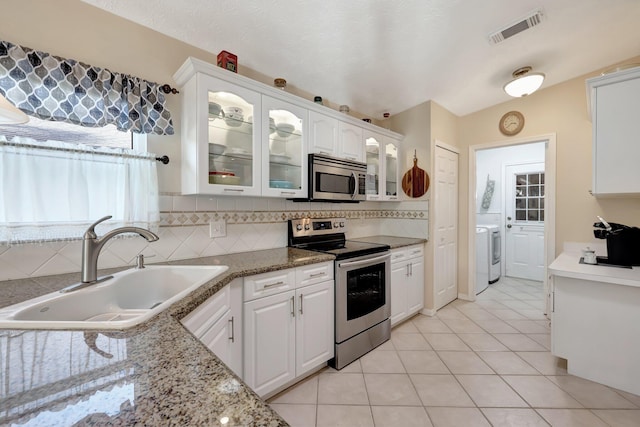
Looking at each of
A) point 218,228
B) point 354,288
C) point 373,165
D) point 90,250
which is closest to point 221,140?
point 218,228

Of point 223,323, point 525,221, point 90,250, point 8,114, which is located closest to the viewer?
point 8,114

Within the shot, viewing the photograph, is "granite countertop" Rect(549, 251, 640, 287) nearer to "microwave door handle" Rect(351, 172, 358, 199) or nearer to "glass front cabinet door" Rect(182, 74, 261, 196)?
"microwave door handle" Rect(351, 172, 358, 199)

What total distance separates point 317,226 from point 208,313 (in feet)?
5.04

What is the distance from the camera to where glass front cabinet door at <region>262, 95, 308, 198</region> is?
2.04 metres

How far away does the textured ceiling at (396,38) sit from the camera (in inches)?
68.2

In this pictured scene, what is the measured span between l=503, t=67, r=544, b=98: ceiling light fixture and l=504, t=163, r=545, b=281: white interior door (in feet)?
8.46

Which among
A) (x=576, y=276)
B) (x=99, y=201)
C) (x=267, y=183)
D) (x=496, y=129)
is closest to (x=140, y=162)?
(x=99, y=201)

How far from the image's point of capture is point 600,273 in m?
1.84

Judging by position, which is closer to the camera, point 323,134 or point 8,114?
point 8,114

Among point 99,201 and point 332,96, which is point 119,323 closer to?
point 99,201

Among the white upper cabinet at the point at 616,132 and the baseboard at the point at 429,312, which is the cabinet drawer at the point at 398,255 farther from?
the white upper cabinet at the point at 616,132

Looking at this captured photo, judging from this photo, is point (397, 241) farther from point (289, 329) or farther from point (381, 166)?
point (289, 329)

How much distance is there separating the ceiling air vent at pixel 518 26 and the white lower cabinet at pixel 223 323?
2680 mm

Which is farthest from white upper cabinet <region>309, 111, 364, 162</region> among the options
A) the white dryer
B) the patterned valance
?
the white dryer
